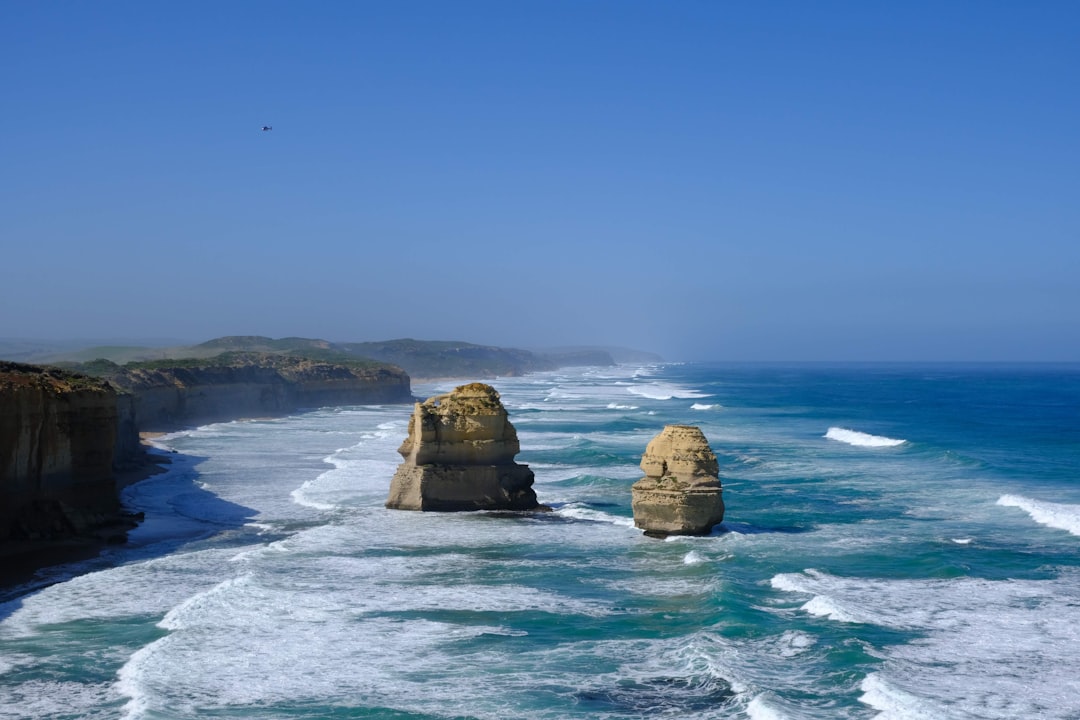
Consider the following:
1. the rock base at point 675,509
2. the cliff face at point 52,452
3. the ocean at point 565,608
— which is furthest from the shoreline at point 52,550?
the rock base at point 675,509

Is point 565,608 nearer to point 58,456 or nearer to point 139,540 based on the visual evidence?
point 139,540

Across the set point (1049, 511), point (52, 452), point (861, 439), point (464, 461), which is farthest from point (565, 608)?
point (861, 439)

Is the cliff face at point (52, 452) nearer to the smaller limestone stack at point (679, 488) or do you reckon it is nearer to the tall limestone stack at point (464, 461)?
the tall limestone stack at point (464, 461)

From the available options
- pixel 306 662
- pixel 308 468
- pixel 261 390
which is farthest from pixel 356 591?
pixel 261 390

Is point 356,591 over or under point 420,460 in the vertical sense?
under

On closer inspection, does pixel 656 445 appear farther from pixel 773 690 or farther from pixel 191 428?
pixel 191 428

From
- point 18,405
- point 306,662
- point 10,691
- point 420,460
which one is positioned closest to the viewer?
point 10,691
